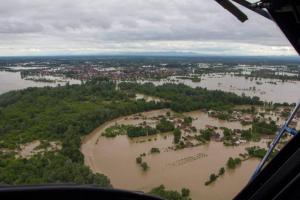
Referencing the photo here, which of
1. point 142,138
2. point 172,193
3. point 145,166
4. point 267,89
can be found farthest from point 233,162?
point 267,89

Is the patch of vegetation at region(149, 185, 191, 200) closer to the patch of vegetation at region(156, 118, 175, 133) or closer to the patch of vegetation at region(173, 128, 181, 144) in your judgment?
the patch of vegetation at region(173, 128, 181, 144)

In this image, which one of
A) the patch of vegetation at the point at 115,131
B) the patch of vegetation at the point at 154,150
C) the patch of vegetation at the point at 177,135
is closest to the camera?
the patch of vegetation at the point at 154,150

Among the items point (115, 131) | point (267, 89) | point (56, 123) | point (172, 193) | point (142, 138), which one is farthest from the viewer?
point (267, 89)

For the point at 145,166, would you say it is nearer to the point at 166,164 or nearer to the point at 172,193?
the point at 166,164

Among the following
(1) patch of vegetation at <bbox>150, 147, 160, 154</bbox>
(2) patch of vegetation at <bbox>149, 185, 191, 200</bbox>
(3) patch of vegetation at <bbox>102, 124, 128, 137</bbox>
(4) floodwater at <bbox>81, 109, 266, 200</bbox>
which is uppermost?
(2) patch of vegetation at <bbox>149, 185, 191, 200</bbox>

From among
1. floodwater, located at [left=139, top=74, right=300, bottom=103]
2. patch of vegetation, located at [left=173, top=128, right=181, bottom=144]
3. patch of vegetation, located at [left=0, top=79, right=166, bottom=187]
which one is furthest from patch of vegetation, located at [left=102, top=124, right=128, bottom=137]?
floodwater, located at [left=139, top=74, right=300, bottom=103]

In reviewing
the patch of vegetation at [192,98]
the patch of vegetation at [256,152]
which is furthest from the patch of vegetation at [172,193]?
the patch of vegetation at [192,98]

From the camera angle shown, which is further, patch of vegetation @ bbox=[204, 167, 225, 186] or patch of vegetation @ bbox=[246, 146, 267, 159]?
patch of vegetation @ bbox=[246, 146, 267, 159]

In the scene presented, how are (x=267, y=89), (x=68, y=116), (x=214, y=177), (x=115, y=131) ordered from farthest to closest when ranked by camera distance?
(x=267, y=89), (x=68, y=116), (x=115, y=131), (x=214, y=177)

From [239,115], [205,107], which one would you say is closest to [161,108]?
[205,107]

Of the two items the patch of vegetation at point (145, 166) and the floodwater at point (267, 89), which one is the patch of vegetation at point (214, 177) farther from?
the floodwater at point (267, 89)
